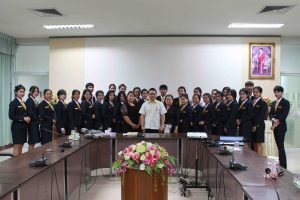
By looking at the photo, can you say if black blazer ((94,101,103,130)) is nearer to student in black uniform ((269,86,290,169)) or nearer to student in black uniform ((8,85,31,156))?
student in black uniform ((8,85,31,156))

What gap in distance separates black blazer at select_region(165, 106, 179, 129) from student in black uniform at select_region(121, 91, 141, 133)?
22.2 inches

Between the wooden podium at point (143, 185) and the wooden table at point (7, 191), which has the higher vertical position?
the wooden table at point (7, 191)

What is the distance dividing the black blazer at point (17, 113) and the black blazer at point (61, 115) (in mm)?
575

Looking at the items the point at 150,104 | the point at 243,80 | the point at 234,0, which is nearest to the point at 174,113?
the point at 150,104

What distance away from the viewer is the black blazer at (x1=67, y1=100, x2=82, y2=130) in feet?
19.5

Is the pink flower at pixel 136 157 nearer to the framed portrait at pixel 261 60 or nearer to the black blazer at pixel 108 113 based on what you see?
the black blazer at pixel 108 113

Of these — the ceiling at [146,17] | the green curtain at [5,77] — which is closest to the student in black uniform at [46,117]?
the ceiling at [146,17]

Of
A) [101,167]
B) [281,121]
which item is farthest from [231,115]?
[101,167]

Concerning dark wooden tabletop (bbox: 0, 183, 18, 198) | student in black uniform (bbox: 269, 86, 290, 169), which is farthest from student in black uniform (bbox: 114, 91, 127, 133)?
dark wooden tabletop (bbox: 0, 183, 18, 198)

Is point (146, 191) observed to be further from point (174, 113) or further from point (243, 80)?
point (243, 80)

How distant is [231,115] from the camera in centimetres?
583

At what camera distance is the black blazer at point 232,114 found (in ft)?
19.0

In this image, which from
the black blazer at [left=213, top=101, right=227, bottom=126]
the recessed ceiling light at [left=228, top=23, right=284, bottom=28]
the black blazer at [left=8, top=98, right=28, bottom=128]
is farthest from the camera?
the recessed ceiling light at [left=228, top=23, right=284, bottom=28]

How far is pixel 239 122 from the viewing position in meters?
5.86
